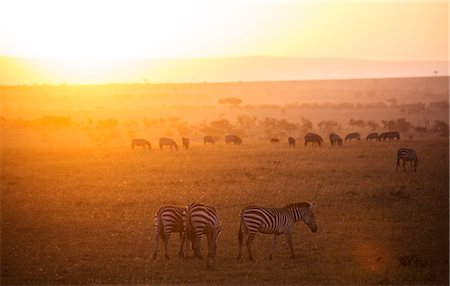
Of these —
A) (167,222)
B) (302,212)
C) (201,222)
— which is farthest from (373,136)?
(201,222)

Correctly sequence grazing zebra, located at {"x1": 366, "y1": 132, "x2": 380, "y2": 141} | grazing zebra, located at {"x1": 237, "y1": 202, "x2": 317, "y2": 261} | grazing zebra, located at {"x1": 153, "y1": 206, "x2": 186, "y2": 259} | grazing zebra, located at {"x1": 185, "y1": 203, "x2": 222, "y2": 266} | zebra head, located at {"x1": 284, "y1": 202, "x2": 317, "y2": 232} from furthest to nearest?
grazing zebra, located at {"x1": 366, "y1": 132, "x2": 380, "y2": 141}
zebra head, located at {"x1": 284, "y1": 202, "x2": 317, "y2": 232}
grazing zebra, located at {"x1": 153, "y1": 206, "x2": 186, "y2": 259}
grazing zebra, located at {"x1": 237, "y1": 202, "x2": 317, "y2": 261}
grazing zebra, located at {"x1": 185, "y1": 203, "x2": 222, "y2": 266}

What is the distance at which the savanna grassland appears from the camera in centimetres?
1333

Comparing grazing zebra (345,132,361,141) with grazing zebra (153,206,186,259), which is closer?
grazing zebra (153,206,186,259)

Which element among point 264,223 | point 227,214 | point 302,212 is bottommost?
point 227,214

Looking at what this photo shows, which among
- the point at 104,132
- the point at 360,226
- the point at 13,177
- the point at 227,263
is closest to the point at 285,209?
the point at 227,263

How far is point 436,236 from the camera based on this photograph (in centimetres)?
1603

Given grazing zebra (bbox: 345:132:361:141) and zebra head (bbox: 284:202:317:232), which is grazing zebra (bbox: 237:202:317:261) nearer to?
zebra head (bbox: 284:202:317:232)

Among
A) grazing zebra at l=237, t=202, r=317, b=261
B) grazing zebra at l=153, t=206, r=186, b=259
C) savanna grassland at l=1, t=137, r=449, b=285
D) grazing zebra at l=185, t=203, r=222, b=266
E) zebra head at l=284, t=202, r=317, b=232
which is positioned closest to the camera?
savanna grassland at l=1, t=137, r=449, b=285

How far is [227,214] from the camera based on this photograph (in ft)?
60.5

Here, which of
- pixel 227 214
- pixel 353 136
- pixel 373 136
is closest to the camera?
pixel 227 214

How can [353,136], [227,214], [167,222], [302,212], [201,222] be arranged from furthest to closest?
1. [353,136]
2. [227,214]
3. [302,212]
4. [167,222]
5. [201,222]

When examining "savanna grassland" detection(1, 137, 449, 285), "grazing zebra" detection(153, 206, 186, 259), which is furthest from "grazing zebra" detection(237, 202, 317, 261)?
"grazing zebra" detection(153, 206, 186, 259)

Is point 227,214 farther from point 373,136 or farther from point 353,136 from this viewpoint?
point 353,136

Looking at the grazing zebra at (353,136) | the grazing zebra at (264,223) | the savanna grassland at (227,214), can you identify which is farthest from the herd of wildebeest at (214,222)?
the grazing zebra at (353,136)
